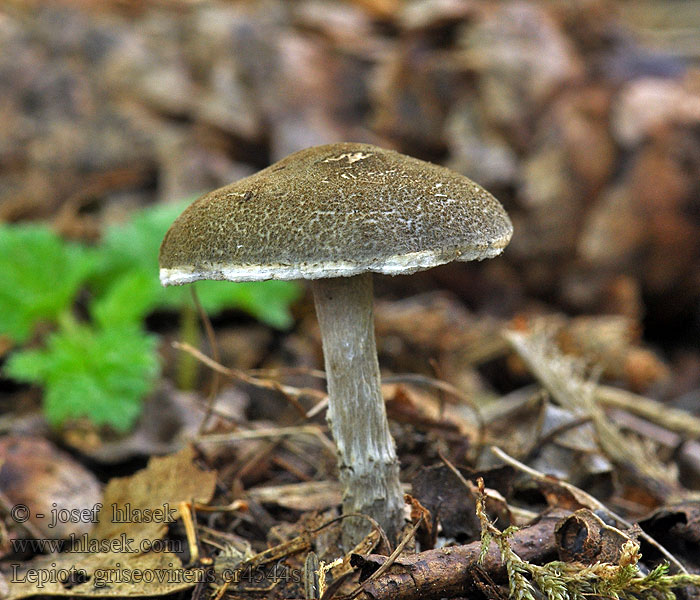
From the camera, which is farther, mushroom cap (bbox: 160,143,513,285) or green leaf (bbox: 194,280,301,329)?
green leaf (bbox: 194,280,301,329)

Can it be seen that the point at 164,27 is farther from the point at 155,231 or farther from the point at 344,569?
the point at 344,569

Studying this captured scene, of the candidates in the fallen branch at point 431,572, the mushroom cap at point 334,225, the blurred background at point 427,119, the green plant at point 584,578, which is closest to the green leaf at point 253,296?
the blurred background at point 427,119

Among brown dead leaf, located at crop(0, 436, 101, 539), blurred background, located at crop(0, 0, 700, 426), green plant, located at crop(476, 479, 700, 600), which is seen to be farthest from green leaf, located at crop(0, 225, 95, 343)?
green plant, located at crop(476, 479, 700, 600)

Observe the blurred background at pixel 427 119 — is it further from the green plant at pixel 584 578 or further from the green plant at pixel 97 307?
the green plant at pixel 584 578

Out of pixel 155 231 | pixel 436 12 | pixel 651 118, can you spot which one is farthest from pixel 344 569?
pixel 436 12

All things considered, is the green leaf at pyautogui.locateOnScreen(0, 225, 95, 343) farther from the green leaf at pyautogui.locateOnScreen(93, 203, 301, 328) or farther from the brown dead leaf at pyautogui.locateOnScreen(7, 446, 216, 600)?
the brown dead leaf at pyautogui.locateOnScreen(7, 446, 216, 600)

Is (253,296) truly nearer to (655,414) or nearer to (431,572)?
(655,414)

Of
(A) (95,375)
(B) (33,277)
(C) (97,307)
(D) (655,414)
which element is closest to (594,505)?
(D) (655,414)
